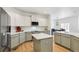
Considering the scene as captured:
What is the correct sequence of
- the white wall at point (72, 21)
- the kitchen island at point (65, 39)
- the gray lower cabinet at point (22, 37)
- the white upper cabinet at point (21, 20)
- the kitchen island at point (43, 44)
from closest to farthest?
the kitchen island at point (43, 44), the white wall at point (72, 21), the kitchen island at point (65, 39), the white upper cabinet at point (21, 20), the gray lower cabinet at point (22, 37)

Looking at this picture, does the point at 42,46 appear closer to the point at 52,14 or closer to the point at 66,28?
the point at 66,28

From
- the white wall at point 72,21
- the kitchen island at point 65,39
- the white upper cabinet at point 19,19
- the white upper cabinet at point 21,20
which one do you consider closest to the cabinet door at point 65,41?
the kitchen island at point 65,39

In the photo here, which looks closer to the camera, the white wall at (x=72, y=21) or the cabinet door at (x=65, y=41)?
the white wall at (x=72, y=21)

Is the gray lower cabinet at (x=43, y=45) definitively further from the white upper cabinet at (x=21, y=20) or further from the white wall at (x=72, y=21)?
the white upper cabinet at (x=21, y=20)

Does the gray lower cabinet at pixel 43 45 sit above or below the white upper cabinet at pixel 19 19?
below

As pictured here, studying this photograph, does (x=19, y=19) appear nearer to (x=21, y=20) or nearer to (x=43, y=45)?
(x=21, y=20)

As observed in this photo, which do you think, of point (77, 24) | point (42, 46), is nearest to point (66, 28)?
point (77, 24)

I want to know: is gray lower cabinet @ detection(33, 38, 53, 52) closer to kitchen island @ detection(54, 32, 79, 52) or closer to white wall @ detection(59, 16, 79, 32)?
white wall @ detection(59, 16, 79, 32)

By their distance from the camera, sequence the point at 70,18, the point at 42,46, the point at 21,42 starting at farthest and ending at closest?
the point at 21,42, the point at 70,18, the point at 42,46

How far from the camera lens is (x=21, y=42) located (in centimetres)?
361

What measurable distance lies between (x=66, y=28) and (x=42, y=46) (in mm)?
1021

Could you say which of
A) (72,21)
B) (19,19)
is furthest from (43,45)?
(19,19)

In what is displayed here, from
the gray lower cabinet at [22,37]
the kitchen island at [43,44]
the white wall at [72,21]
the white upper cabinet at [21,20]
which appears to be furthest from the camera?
the gray lower cabinet at [22,37]
